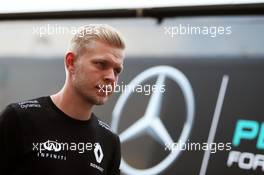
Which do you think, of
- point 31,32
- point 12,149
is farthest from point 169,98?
point 12,149

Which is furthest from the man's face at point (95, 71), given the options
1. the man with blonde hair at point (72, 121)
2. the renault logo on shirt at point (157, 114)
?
the renault logo on shirt at point (157, 114)

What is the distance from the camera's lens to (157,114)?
1384 millimetres

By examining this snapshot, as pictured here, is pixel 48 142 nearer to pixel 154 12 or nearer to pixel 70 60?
pixel 70 60

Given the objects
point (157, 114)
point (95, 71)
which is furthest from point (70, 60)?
point (157, 114)

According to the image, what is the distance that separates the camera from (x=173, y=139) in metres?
1.36

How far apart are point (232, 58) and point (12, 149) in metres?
0.92

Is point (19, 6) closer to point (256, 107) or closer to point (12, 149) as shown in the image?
point (12, 149)

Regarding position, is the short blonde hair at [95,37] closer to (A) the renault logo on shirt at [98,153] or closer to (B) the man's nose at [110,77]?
(B) the man's nose at [110,77]

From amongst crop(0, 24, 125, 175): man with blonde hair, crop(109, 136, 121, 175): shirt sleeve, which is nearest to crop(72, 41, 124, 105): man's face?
crop(0, 24, 125, 175): man with blonde hair

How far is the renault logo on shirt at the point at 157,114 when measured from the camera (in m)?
1.36

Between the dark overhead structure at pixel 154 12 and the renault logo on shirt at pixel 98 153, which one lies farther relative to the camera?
the dark overhead structure at pixel 154 12

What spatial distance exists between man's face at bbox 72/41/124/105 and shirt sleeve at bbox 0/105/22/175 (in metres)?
0.15

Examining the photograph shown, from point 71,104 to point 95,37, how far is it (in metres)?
0.15

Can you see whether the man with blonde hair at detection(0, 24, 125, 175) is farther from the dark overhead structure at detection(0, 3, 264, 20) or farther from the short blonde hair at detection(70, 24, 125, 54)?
the dark overhead structure at detection(0, 3, 264, 20)
